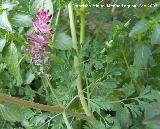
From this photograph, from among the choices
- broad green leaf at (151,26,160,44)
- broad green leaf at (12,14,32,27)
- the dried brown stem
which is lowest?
the dried brown stem

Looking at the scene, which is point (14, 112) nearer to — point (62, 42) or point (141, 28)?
point (62, 42)

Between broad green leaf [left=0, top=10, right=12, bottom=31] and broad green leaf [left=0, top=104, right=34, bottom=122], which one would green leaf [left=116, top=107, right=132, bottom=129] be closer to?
broad green leaf [left=0, top=104, right=34, bottom=122]

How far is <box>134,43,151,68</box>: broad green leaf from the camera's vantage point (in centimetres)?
72

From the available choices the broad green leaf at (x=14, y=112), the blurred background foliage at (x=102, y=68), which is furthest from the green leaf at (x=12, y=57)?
the broad green leaf at (x=14, y=112)

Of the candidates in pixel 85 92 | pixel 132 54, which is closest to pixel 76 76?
pixel 85 92

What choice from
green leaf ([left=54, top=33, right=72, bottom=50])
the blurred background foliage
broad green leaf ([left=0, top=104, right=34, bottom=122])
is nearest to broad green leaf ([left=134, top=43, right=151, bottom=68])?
the blurred background foliage

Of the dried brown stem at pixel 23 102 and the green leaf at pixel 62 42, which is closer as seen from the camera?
the dried brown stem at pixel 23 102

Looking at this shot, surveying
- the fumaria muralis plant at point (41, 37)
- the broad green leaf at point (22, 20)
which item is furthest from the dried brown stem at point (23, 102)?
the broad green leaf at point (22, 20)

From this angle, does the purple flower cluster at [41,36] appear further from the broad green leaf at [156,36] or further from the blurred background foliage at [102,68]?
the broad green leaf at [156,36]

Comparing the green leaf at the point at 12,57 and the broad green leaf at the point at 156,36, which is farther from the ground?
the broad green leaf at the point at 156,36

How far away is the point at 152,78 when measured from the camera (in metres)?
0.82

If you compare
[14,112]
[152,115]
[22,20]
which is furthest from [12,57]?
[152,115]

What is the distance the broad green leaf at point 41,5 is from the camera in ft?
2.34

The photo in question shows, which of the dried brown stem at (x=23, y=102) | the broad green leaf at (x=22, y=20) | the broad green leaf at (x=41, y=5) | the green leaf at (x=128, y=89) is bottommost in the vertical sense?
the green leaf at (x=128, y=89)
